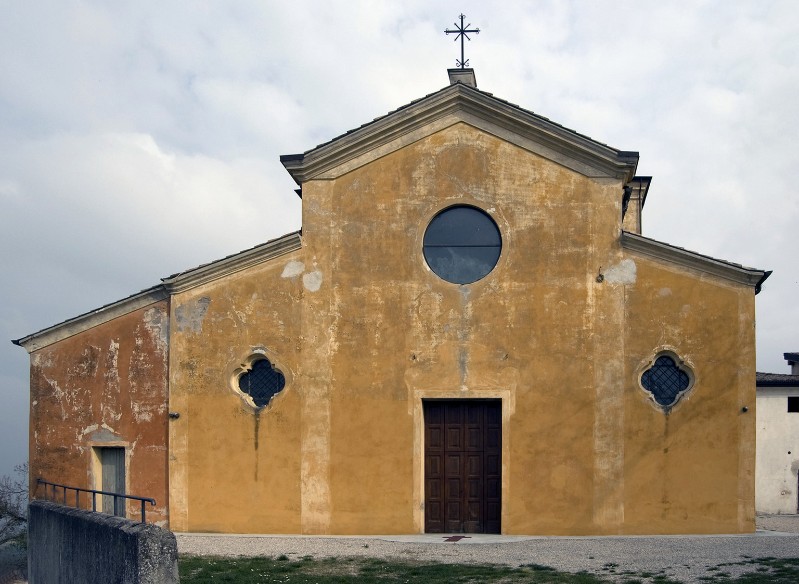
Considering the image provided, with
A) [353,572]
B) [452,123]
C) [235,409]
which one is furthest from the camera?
[452,123]

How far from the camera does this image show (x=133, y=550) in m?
9.73

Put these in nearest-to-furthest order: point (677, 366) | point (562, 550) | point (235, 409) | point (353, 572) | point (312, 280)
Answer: point (353, 572) → point (562, 550) → point (677, 366) → point (235, 409) → point (312, 280)

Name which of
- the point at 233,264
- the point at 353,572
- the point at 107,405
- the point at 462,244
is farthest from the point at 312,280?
the point at 353,572

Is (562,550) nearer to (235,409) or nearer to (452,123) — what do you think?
(235,409)

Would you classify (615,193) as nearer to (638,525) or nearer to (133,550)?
(638,525)

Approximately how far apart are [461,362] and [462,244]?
226 centimetres

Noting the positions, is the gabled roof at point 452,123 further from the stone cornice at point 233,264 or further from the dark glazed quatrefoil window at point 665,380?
the dark glazed quatrefoil window at point 665,380

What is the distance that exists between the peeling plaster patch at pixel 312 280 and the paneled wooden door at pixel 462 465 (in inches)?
119

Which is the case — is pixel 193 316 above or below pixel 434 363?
above

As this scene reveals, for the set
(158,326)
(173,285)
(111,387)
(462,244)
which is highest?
(462,244)

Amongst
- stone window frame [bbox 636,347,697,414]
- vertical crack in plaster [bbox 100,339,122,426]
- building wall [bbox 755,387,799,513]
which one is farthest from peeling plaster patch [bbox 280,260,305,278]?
building wall [bbox 755,387,799,513]

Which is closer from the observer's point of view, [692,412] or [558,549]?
[558,549]

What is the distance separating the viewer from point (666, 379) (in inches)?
674

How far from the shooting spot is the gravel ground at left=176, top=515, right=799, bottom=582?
43.9ft
